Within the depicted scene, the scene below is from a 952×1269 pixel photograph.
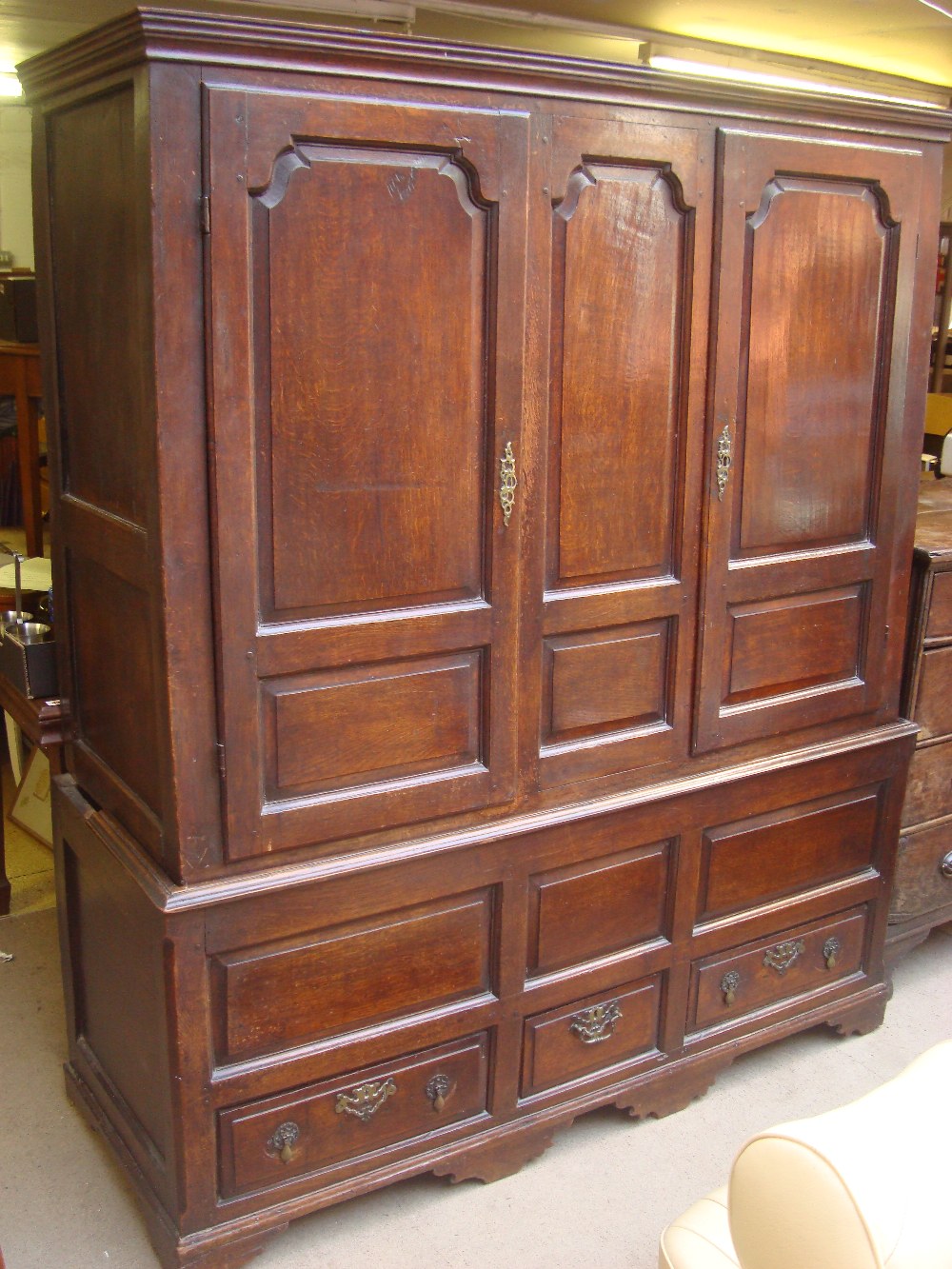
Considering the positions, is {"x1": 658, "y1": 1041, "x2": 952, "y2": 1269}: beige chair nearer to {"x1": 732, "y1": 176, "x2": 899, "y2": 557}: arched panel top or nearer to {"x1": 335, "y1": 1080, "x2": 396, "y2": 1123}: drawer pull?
{"x1": 335, "y1": 1080, "x2": 396, "y2": 1123}: drawer pull

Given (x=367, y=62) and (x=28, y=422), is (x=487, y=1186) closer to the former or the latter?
(x=367, y=62)

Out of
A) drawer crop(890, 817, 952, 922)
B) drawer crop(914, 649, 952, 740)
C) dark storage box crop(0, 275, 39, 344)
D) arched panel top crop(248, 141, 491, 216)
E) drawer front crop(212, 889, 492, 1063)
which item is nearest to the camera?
arched panel top crop(248, 141, 491, 216)

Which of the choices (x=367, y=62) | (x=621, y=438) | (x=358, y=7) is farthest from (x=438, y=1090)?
(x=358, y=7)

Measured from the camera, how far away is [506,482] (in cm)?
201

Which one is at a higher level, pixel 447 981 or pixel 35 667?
pixel 35 667

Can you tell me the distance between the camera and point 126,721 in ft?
A: 6.62

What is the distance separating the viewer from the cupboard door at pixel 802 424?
221 centimetres

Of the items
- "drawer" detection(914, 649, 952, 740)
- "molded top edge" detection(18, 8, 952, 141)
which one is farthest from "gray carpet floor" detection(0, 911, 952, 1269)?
"molded top edge" detection(18, 8, 952, 141)

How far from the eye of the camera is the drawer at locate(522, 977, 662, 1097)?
232cm

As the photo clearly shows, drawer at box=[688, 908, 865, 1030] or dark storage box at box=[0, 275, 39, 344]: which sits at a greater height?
dark storage box at box=[0, 275, 39, 344]

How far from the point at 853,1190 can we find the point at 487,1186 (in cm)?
157

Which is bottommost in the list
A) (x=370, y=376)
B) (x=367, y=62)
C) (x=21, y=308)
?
(x=370, y=376)

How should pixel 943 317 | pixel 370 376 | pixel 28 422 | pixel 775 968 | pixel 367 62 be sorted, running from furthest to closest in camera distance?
pixel 943 317 → pixel 28 422 → pixel 775 968 → pixel 370 376 → pixel 367 62

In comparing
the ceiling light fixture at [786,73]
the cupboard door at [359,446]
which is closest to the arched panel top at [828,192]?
the cupboard door at [359,446]
